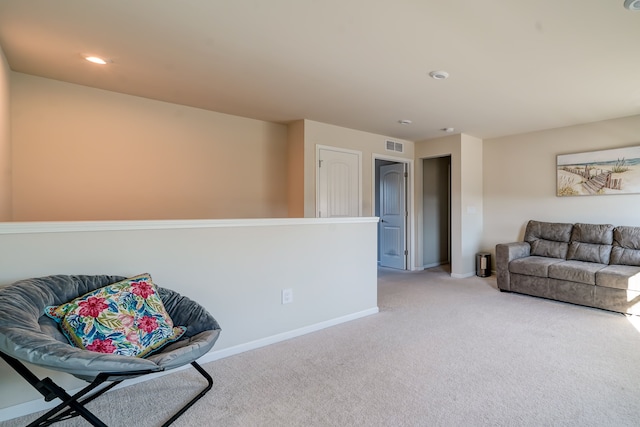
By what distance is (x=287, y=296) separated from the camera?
292 centimetres

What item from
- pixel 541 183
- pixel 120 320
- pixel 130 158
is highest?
pixel 130 158

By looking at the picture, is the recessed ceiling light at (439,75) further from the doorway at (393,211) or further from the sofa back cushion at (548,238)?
the sofa back cushion at (548,238)

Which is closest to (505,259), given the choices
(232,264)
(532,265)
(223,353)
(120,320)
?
(532,265)

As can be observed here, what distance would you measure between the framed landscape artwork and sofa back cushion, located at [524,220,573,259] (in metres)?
0.51

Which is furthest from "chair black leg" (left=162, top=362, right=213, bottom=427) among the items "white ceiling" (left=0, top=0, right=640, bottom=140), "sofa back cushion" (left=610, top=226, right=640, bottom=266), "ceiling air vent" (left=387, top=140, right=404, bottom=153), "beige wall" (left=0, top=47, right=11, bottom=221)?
"sofa back cushion" (left=610, top=226, right=640, bottom=266)

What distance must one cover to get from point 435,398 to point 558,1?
8.08ft

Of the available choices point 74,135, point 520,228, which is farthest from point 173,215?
point 520,228

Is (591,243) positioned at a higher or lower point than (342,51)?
lower

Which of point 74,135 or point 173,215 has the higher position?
point 74,135

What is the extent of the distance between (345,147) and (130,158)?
9.36 feet

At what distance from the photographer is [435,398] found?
77.8 inches

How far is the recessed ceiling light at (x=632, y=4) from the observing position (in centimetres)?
189

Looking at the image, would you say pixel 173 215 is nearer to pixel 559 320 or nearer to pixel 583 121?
pixel 559 320

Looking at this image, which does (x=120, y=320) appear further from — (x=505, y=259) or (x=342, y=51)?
(x=505, y=259)
